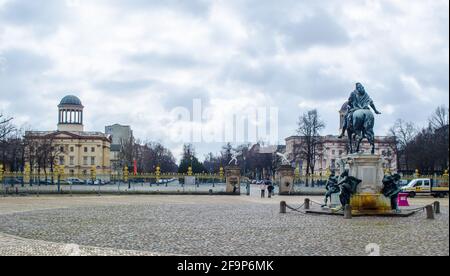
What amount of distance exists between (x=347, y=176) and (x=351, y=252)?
40.0ft

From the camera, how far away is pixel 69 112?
13425cm

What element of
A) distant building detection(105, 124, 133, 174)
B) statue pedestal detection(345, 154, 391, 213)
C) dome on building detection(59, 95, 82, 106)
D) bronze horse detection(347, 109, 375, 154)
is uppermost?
dome on building detection(59, 95, 82, 106)

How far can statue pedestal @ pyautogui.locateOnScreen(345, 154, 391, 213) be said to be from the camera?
977 inches

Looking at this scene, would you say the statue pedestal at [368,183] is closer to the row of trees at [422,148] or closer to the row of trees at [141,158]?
the row of trees at [422,148]

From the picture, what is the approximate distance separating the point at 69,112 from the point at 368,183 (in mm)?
117072

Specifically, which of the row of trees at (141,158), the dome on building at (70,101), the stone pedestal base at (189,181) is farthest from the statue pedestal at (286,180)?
the dome on building at (70,101)

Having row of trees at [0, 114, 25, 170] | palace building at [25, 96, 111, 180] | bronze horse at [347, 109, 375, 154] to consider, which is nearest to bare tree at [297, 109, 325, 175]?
row of trees at [0, 114, 25, 170]

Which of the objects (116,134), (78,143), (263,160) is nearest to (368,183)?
(263,160)

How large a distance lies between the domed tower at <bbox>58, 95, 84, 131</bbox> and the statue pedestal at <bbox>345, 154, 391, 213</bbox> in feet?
377

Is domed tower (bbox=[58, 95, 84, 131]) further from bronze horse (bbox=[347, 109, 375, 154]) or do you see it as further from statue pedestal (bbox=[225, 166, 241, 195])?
bronze horse (bbox=[347, 109, 375, 154])

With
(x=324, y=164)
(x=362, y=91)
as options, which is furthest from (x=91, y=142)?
(x=362, y=91)

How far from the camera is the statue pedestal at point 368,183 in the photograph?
24812 mm
